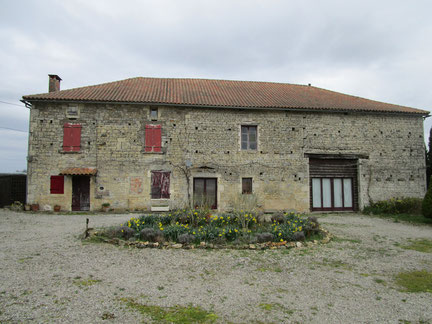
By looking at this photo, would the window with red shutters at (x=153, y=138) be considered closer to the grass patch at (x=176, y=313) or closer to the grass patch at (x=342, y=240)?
the grass patch at (x=342, y=240)

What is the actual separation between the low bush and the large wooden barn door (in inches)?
242

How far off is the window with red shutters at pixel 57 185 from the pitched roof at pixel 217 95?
3.67 metres

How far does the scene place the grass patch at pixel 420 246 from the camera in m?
6.82

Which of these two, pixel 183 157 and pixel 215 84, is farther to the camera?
pixel 215 84

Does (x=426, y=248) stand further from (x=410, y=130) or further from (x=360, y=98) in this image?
(x=360, y=98)

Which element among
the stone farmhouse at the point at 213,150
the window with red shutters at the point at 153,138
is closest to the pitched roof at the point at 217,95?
the stone farmhouse at the point at 213,150

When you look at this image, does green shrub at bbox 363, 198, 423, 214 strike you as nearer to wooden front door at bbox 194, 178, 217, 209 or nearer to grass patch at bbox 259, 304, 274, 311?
wooden front door at bbox 194, 178, 217, 209

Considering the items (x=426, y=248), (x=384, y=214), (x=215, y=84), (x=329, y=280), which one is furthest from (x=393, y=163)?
(x=329, y=280)

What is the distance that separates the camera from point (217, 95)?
14922 mm

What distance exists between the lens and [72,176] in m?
12.8

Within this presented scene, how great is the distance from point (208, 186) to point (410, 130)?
442 inches

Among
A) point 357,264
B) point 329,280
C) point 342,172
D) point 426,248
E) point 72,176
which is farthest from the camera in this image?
point 342,172

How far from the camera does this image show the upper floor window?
13766 millimetres

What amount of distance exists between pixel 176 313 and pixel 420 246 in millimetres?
6903
